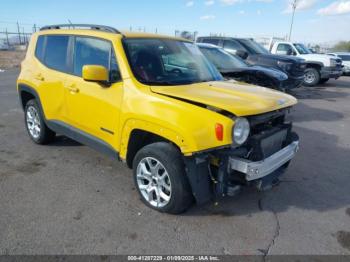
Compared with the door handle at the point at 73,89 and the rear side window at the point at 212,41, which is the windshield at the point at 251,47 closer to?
the rear side window at the point at 212,41

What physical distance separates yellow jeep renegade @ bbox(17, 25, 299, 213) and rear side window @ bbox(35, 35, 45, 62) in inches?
9.7

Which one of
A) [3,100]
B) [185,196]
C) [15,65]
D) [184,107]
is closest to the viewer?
[184,107]

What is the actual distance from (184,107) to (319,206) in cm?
212

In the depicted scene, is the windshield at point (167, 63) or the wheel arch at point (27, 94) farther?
the wheel arch at point (27, 94)

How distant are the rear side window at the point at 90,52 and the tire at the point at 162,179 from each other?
4.06 ft

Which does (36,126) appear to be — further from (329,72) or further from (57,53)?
(329,72)

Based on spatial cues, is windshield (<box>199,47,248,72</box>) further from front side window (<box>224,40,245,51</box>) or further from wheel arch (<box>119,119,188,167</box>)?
wheel arch (<box>119,119,188,167</box>)

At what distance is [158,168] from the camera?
11.3 feet

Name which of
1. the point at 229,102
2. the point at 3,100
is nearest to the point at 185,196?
the point at 229,102

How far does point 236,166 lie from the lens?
3.07m

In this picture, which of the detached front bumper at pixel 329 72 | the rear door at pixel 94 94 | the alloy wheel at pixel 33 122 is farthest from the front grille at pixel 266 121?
the detached front bumper at pixel 329 72

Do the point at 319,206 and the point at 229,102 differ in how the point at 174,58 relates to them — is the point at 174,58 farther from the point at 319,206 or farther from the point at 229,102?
the point at 319,206

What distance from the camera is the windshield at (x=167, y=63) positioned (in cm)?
372

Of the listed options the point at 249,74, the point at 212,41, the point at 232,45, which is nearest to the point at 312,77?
the point at 232,45
